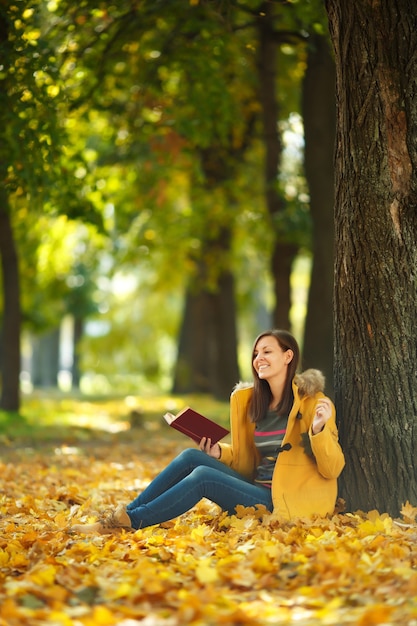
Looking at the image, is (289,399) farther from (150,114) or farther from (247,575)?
(150,114)

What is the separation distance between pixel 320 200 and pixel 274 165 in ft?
9.43

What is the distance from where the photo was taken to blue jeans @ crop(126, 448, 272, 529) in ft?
18.1

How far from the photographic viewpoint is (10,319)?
51.3ft

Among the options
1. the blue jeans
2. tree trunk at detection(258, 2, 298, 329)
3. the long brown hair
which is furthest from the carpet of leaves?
tree trunk at detection(258, 2, 298, 329)

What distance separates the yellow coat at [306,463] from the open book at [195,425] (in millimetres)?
466

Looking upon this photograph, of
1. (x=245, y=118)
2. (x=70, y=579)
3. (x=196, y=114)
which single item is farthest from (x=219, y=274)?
(x=70, y=579)

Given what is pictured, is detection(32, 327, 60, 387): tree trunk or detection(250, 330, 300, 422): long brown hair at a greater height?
detection(250, 330, 300, 422): long brown hair

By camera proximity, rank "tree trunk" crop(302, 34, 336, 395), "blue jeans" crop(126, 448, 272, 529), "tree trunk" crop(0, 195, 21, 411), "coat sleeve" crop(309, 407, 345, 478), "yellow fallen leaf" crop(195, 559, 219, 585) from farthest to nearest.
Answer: "tree trunk" crop(0, 195, 21, 411)
"tree trunk" crop(302, 34, 336, 395)
"blue jeans" crop(126, 448, 272, 529)
"coat sleeve" crop(309, 407, 345, 478)
"yellow fallen leaf" crop(195, 559, 219, 585)

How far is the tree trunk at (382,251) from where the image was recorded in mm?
5672

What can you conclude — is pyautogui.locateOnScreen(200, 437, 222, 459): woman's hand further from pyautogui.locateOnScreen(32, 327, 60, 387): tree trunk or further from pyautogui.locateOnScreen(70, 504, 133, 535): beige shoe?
pyautogui.locateOnScreen(32, 327, 60, 387): tree trunk

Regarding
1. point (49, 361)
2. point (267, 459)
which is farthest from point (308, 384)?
point (49, 361)

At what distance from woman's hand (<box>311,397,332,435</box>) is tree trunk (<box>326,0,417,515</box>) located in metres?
0.38

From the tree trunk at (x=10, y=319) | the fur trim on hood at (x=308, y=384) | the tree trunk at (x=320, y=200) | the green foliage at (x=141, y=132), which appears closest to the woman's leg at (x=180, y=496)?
the fur trim on hood at (x=308, y=384)

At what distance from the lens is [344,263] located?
5.94 metres
